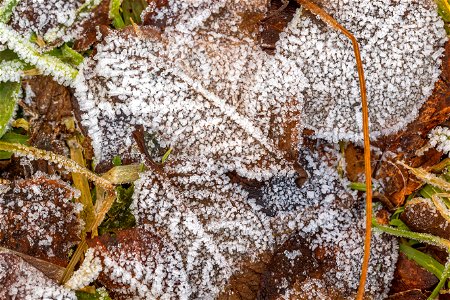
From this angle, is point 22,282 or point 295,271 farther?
point 295,271

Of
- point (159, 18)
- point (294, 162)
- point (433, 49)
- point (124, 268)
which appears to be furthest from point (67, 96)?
point (433, 49)

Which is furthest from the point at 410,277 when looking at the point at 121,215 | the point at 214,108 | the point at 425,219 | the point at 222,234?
the point at 121,215

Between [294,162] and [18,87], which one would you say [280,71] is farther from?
[18,87]

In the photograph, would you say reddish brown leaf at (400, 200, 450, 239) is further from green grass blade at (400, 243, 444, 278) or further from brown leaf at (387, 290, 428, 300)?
brown leaf at (387, 290, 428, 300)

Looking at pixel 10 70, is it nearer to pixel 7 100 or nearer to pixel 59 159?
pixel 7 100

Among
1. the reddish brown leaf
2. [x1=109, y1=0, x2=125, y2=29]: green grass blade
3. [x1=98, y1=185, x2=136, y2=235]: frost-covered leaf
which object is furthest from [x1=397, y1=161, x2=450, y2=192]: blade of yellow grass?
[x1=109, y1=0, x2=125, y2=29]: green grass blade

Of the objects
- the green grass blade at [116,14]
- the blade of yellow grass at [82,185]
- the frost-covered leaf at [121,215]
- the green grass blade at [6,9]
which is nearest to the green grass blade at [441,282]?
the frost-covered leaf at [121,215]
